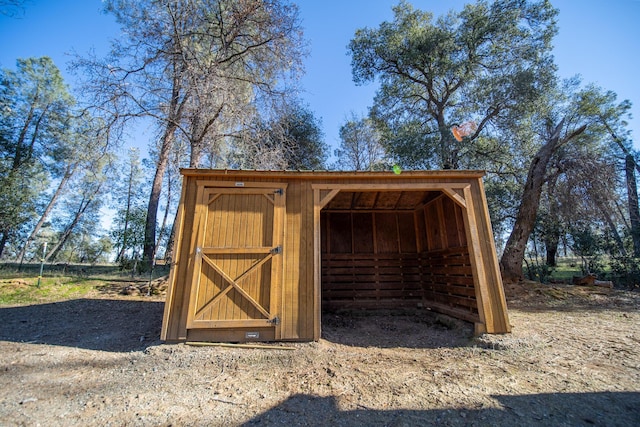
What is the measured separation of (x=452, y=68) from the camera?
11.0 m

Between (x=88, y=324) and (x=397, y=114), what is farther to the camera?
(x=397, y=114)

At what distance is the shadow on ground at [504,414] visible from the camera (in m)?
2.29

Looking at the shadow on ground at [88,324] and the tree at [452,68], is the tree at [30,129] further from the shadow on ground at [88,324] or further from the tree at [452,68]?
the tree at [452,68]

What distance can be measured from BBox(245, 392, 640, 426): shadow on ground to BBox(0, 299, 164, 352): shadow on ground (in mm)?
2759

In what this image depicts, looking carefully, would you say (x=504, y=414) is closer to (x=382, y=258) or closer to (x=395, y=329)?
(x=395, y=329)

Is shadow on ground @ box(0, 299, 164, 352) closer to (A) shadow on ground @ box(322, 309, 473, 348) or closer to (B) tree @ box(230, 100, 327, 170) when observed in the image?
(A) shadow on ground @ box(322, 309, 473, 348)

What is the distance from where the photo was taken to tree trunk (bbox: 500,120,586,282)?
840 cm

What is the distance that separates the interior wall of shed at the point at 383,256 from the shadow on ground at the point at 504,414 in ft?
12.1

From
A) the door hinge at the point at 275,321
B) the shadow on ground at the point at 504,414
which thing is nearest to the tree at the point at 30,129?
the door hinge at the point at 275,321

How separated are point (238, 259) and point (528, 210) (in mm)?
8899

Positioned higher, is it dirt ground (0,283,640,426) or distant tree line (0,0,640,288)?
distant tree line (0,0,640,288)

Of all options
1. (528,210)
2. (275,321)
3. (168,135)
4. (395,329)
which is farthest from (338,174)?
(528,210)

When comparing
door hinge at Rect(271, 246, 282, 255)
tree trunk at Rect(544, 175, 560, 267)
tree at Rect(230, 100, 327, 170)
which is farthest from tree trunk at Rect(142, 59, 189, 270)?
tree trunk at Rect(544, 175, 560, 267)

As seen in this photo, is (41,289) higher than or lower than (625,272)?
lower
